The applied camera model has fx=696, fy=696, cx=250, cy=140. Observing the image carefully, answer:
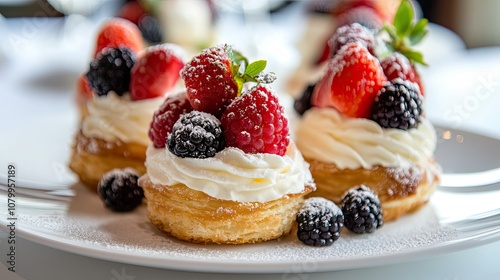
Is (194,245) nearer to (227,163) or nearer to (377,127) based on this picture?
(227,163)

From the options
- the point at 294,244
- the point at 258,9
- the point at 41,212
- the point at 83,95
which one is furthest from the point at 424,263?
the point at 258,9

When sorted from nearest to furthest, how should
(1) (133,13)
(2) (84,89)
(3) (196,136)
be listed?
(3) (196,136), (2) (84,89), (1) (133,13)

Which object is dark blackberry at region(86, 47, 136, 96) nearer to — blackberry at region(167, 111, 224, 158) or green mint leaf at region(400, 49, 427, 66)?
blackberry at region(167, 111, 224, 158)

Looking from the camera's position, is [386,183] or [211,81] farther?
[386,183]

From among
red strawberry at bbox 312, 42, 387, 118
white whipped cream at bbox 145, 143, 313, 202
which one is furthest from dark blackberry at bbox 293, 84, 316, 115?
white whipped cream at bbox 145, 143, 313, 202

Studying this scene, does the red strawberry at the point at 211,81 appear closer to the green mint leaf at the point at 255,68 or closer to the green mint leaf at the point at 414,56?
the green mint leaf at the point at 255,68

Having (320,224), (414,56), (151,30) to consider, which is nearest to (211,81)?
(320,224)

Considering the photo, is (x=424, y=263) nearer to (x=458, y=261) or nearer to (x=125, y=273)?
(x=458, y=261)
